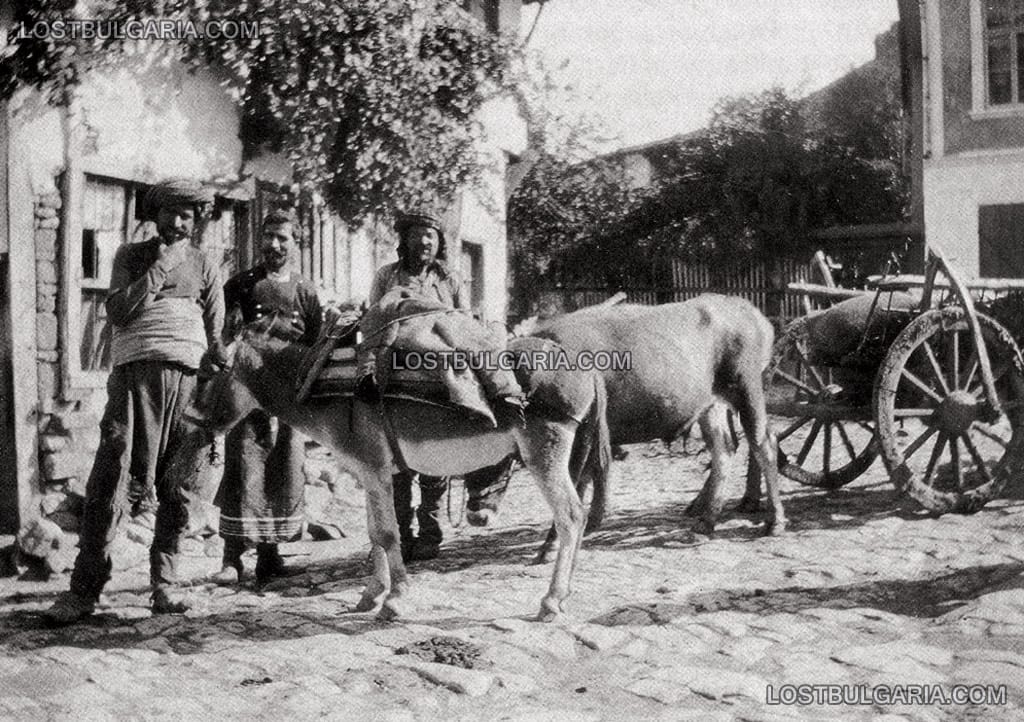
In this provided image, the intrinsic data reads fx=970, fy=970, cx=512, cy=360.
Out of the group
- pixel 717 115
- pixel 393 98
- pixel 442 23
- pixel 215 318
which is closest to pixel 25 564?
pixel 215 318

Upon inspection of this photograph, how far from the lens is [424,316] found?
15.9 feet

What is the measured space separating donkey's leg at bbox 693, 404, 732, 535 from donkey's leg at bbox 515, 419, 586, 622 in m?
1.96

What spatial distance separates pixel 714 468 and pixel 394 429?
273 cm

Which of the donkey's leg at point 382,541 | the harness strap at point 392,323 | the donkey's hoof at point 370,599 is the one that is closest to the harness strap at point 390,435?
the donkey's leg at point 382,541

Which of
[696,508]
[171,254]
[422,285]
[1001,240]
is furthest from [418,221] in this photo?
[1001,240]

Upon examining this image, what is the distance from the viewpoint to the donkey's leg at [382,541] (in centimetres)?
487

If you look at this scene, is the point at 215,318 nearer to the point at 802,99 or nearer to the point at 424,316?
the point at 424,316

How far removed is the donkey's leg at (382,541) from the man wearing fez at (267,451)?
2.93 ft

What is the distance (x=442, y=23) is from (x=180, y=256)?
5.60 metres

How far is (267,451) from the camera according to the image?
18.6 feet

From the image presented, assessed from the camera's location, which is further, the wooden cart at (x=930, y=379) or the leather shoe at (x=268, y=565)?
the wooden cart at (x=930, y=379)

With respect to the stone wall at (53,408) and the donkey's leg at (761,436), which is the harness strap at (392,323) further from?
the stone wall at (53,408)

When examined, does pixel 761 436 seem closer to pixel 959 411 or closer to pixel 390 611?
pixel 959 411

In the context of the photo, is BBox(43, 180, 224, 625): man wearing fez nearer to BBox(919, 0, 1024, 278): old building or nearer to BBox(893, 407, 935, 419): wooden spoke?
BBox(893, 407, 935, 419): wooden spoke
